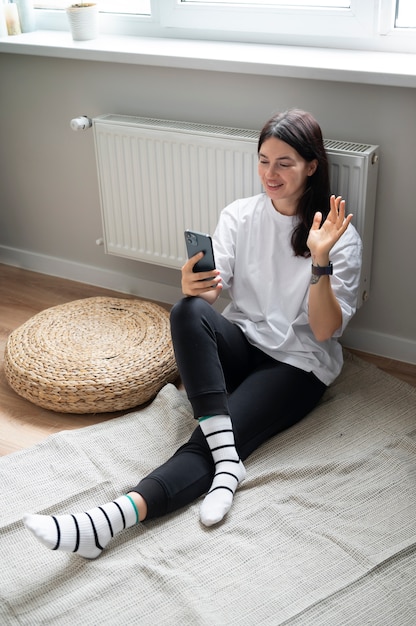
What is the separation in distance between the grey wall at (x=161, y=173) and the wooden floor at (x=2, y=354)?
2.0 inches

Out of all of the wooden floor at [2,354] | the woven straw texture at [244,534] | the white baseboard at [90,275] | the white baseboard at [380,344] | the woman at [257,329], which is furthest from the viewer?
the white baseboard at [90,275]

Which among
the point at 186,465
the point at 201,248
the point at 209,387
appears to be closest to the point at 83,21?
the point at 201,248

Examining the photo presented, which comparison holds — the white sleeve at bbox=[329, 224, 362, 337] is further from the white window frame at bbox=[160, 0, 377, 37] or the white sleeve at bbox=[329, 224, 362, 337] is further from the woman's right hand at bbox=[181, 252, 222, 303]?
the white window frame at bbox=[160, 0, 377, 37]

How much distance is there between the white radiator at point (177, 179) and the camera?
202cm

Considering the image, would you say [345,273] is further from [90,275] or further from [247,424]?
[90,275]

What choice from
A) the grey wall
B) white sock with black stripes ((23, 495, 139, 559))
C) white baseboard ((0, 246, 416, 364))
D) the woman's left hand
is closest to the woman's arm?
the woman's left hand

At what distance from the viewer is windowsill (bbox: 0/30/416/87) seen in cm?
195

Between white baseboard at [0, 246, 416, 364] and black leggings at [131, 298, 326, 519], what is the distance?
1.27 ft

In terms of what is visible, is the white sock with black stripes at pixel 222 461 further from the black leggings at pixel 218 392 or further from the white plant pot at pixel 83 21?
the white plant pot at pixel 83 21

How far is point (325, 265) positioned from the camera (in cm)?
174

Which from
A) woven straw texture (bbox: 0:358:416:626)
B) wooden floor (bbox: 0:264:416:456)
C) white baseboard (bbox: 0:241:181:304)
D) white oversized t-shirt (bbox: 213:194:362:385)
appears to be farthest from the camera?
white baseboard (bbox: 0:241:181:304)

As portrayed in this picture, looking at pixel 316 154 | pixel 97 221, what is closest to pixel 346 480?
pixel 316 154

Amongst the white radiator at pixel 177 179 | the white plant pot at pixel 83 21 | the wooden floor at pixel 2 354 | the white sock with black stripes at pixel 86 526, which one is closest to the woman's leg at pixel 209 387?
the white sock with black stripes at pixel 86 526

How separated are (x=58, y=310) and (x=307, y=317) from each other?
0.88 metres
